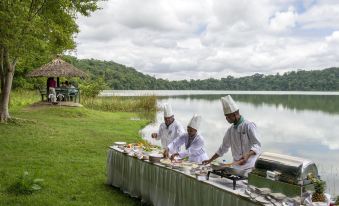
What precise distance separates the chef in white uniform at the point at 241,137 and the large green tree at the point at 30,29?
8.89 meters

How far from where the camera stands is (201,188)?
4.58 metres

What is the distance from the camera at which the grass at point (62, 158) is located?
6391mm

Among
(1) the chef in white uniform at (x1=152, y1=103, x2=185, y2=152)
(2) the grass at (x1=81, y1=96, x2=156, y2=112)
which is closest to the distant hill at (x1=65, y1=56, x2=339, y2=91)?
(2) the grass at (x1=81, y1=96, x2=156, y2=112)

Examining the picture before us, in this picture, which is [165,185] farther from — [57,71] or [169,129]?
[57,71]

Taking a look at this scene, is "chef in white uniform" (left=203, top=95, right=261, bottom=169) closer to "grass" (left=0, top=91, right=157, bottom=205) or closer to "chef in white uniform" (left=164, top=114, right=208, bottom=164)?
"chef in white uniform" (left=164, top=114, right=208, bottom=164)

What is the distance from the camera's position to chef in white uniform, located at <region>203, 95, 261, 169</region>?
15.5 feet

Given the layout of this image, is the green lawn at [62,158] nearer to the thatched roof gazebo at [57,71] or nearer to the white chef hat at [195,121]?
the white chef hat at [195,121]

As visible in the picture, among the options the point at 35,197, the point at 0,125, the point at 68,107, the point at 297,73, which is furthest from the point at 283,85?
the point at 35,197

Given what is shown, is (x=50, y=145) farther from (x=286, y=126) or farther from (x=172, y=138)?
(x=286, y=126)

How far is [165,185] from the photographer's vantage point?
5375 mm

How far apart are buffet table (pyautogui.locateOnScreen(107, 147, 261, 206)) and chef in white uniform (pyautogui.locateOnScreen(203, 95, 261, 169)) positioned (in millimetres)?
437

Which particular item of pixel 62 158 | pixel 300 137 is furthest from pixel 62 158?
pixel 300 137

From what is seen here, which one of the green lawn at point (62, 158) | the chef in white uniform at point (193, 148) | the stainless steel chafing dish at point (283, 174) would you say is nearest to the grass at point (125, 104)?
the green lawn at point (62, 158)

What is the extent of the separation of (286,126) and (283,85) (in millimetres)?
60022
